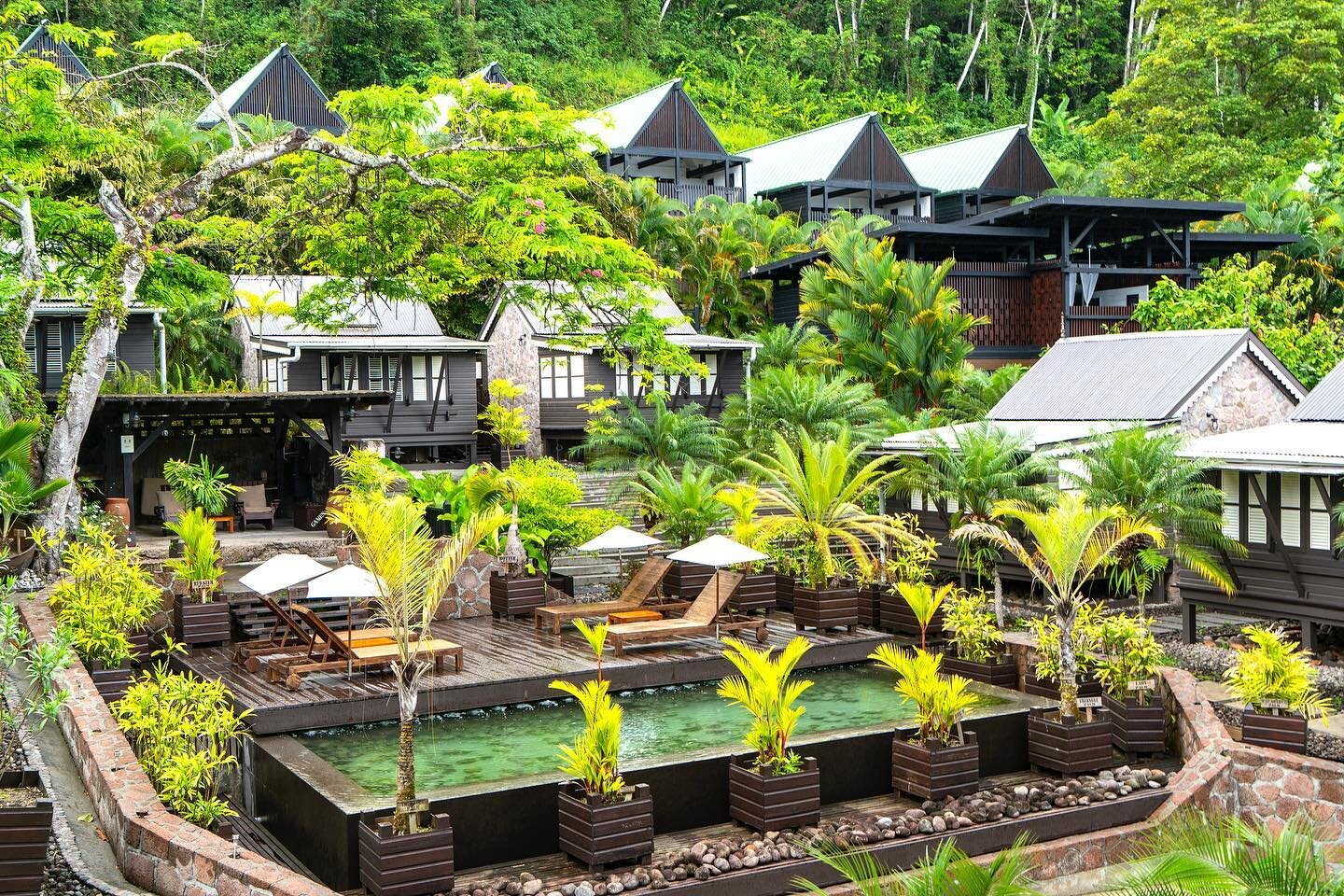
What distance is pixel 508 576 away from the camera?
16.8 metres

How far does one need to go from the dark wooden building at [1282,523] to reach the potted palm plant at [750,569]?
509 centimetres

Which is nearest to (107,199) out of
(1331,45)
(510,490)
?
(510,490)

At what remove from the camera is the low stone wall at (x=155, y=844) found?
7.65 m

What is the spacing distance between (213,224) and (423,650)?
9854 mm

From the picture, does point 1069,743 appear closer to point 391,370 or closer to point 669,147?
point 391,370

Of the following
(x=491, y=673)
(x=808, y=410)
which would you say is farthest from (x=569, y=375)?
Answer: (x=491, y=673)

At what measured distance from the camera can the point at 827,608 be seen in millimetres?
15688

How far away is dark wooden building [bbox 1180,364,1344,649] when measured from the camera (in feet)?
48.4

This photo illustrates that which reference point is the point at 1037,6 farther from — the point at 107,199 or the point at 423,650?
the point at 423,650

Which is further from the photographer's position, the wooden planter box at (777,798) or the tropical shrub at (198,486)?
the tropical shrub at (198,486)

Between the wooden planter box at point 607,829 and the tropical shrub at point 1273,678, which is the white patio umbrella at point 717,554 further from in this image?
the wooden planter box at point 607,829

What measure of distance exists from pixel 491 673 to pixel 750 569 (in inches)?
203

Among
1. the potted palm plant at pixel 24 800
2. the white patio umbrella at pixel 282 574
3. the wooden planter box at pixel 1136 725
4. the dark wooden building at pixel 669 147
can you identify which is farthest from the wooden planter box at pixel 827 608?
the dark wooden building at pixel 669 147

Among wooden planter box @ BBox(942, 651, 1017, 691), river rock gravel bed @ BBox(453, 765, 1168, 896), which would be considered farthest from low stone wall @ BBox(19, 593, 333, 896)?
wooden planter box @ BBox(942, 651, 1017, 691)
